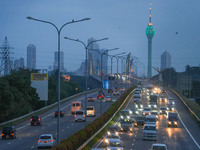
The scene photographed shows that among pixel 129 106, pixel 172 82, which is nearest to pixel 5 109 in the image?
pixel 129 106

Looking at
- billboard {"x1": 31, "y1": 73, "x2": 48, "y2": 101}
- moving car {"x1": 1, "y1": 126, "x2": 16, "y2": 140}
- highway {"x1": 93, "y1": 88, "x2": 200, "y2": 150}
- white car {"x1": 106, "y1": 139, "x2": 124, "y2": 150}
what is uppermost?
billboard {"x1": 31, "y1": 73, "x2": 48, "y2": 101}

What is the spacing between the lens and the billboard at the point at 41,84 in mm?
66312

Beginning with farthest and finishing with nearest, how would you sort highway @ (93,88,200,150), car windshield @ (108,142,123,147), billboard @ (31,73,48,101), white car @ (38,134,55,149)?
1. billboard @ (31,73,48,101)
2. highway @ (93,88,200,150)
3. white car @ (38,134,55,149)
4. car windshield @ (108,142,123,147)

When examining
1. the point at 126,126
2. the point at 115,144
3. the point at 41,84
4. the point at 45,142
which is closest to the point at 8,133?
the point at 45,142

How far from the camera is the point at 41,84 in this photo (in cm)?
6762

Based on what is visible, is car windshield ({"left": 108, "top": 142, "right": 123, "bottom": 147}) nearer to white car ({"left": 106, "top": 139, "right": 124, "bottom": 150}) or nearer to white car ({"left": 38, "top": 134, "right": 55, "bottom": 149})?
white car ({"left": 106, "top": 139, "right": 124, "bottom": 150})

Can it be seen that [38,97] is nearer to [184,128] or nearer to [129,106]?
[129,106]

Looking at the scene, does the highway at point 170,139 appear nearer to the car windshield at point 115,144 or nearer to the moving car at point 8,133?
the car windshield at point 115,144

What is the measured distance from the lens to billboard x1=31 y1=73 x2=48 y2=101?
66312 millimetres

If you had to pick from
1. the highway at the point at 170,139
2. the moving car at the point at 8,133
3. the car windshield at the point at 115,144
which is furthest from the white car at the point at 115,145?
the moving car at the point at 8,133

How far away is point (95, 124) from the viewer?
39.9 metres

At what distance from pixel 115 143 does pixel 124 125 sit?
1672 centimetres

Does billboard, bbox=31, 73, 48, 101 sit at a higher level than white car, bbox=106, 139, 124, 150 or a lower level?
higher

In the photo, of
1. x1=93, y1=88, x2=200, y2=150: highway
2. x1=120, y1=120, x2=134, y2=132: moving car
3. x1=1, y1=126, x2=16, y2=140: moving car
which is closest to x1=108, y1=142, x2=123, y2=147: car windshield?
x1=93, y1=88, x2=200, y2=150: highway
